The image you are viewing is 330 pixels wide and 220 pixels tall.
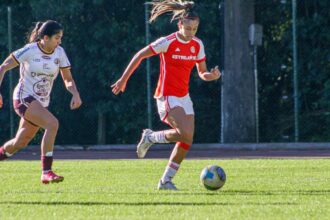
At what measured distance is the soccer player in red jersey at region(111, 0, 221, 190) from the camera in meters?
11.4

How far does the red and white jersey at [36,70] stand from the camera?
1196 centimetres

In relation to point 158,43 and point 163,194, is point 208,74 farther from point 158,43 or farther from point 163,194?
point 163,194

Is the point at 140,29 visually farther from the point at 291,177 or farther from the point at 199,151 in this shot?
the point at 291,177

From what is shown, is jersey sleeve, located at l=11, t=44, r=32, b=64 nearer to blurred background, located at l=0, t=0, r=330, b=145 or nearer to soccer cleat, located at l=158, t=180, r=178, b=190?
soccer cleat, located at l=158, t=180, r=178, b=190

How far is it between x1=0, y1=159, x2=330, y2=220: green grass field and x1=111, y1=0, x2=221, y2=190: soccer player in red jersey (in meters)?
0.48

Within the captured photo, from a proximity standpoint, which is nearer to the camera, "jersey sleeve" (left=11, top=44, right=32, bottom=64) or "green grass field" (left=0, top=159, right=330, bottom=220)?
"green grass field" (left=0, top=159, right=330, bottom=220)

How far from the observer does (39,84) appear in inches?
474

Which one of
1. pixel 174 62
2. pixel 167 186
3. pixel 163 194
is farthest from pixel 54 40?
pixel 163 194

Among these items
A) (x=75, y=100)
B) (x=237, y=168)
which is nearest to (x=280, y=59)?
(x=237, y=168)

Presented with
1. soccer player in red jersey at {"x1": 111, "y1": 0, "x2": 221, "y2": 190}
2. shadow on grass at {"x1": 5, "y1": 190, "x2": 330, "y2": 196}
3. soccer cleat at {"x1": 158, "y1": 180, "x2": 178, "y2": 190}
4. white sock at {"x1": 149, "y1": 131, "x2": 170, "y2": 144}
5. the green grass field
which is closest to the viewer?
the green grass field

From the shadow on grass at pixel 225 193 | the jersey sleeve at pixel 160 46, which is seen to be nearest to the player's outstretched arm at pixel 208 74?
the jersey sleeve at pixel 160 46

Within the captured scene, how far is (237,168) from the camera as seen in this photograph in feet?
50.0

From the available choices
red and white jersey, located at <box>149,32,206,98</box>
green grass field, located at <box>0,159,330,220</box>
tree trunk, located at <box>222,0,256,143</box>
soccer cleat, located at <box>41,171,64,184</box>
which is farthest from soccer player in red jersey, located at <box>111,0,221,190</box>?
→ tree trunk, located at <box>222,0,256,143</box>

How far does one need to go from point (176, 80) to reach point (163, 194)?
1482 mm
